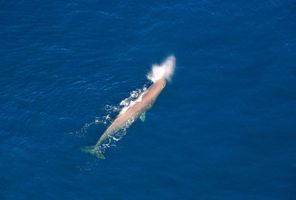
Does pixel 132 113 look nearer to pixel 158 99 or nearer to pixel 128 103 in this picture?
pixel 128 103

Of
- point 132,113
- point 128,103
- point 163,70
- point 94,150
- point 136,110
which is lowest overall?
point 94,150

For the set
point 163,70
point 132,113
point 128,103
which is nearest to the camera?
point 132,113

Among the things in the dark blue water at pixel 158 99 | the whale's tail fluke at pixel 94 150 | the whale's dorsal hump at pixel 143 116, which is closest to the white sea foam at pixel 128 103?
the whale's tail fluke at pixel 94 150

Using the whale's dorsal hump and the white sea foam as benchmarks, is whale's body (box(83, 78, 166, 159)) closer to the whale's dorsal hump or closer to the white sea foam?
the whale's dorsal hump

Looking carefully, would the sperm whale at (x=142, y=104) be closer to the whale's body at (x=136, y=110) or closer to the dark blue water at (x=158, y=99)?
the whale's body at (x=136, y=110)

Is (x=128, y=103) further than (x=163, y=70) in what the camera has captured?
No

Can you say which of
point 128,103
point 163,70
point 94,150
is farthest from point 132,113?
point 163,70
